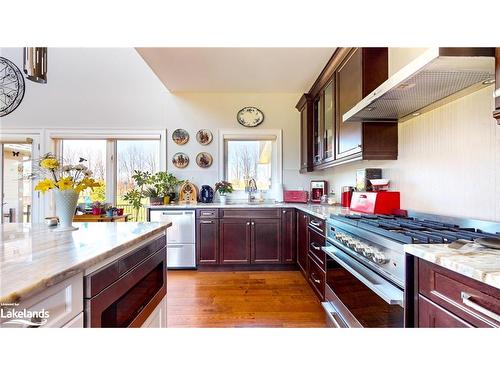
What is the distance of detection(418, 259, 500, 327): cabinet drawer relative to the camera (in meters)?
0.70

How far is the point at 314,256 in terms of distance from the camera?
2564 millimetres

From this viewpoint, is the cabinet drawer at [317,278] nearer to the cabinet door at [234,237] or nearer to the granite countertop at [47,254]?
the cabinet door at [234,237]

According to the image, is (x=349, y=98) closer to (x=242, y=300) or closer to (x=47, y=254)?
(x=242, y=300)

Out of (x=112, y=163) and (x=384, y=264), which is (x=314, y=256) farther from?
(x=112, y=163)

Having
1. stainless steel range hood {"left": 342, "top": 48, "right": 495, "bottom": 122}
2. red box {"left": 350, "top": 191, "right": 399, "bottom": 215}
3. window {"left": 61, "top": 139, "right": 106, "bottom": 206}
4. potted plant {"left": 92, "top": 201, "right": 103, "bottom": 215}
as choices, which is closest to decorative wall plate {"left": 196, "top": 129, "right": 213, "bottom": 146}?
window {"left": 61, "top": 139, "right": 106, "bottom": 206}

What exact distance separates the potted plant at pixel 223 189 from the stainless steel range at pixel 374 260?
215 cm

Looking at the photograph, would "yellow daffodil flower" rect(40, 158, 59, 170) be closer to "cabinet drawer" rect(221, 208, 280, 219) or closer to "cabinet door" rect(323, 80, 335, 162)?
"cabinet drawer" rect(221, 208, 280, 219)

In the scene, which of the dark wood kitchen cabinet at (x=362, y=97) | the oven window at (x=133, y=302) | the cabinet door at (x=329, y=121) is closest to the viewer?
the oven window at (x=133, y=302)

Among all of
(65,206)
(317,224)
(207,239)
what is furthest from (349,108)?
(207,239)

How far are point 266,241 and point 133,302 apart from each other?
2.40 m

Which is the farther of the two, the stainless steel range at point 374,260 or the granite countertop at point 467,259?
the stainless steel range at point 374,260

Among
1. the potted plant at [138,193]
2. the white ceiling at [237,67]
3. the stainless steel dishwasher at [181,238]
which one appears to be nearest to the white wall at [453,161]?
the white ceiling at [237,67]

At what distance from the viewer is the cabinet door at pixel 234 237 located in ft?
11.4

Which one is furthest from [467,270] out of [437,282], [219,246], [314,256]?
[219,246]
